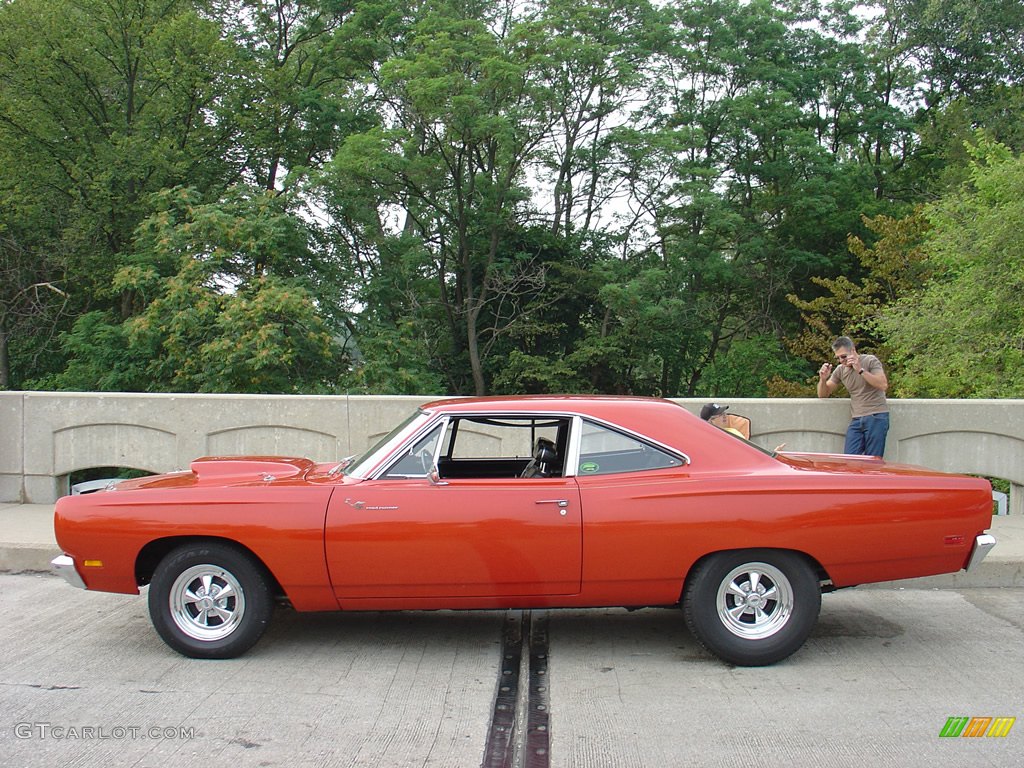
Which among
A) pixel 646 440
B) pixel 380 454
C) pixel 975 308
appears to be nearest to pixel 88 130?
pixel 975 308

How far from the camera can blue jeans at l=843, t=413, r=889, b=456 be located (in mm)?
8094

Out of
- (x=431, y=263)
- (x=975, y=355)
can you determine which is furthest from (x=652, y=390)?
(x=975, y=355)

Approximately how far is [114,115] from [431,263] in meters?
9.37

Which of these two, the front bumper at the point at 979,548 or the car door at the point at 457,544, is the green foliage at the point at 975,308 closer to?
the front bumper at the point at 979,548

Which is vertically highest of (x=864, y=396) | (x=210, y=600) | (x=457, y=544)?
(x=864, y=396)

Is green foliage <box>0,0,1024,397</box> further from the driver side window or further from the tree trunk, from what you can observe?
the driver side window

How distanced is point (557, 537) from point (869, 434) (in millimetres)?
4438

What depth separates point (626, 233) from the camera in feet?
89.6

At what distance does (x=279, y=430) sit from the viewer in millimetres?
9156

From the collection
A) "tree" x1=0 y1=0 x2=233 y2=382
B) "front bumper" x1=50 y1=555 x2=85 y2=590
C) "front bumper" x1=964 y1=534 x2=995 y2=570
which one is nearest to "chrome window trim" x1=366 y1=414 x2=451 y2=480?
"front bumper" x1=50 y1=555 x2=85 y2=590

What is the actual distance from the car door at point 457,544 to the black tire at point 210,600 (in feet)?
1.54

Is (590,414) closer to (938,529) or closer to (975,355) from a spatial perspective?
(938,529)

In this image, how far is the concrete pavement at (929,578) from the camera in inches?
268

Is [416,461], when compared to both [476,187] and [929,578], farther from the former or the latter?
[476,187]
